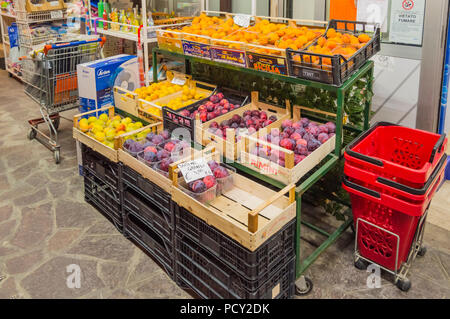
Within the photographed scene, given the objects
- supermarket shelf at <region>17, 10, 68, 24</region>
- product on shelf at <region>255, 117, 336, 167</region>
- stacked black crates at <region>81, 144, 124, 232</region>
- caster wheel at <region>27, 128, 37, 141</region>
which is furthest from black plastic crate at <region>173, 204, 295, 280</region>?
supermarket shelf at <region>17, 10, 68, 24</region>

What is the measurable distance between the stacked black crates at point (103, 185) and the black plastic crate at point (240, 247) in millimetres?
878

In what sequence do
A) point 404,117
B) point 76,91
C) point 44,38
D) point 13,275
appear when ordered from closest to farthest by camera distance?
point 13,275
point 404,117
point 76,91
point 44,38

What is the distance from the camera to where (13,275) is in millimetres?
3127

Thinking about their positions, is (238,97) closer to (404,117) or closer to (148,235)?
(148,235)

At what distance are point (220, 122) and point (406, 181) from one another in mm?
1431

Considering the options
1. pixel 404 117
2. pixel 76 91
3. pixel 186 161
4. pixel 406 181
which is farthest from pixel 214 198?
pixel 76 91

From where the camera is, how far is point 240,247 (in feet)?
7.86

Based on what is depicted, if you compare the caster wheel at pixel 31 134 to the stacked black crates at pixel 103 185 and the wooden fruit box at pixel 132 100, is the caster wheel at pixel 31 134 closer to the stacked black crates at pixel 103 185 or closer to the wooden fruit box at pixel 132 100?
the wooden fruit box at pixel 132 100

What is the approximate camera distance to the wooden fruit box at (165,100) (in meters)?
3.67

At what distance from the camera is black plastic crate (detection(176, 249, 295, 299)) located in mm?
2520

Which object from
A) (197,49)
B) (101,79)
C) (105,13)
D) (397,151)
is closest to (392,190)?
(397,151)

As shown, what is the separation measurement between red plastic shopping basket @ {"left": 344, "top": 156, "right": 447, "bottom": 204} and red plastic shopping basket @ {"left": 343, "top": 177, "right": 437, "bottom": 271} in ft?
0.12

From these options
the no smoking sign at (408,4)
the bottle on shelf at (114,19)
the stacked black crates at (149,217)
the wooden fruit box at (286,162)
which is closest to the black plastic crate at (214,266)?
the stacked black crates at (149,217)

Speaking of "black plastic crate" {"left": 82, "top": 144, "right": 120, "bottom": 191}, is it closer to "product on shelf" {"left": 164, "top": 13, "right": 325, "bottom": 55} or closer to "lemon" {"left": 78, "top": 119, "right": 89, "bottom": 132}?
"lemon" {"left": 78, "top": 119, "right": 89, "bottom": 132}
